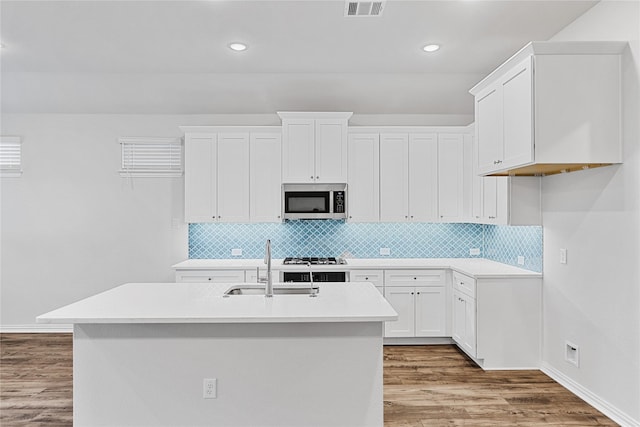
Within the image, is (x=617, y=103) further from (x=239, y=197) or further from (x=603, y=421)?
(x=239, y=197)

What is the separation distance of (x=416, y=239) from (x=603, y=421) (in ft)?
8.79

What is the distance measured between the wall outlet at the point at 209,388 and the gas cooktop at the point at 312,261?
215 centimetres

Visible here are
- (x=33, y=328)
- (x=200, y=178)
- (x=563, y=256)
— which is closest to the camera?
(x=563, y=256)

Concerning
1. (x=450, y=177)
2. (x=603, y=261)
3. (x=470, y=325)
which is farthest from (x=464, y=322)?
(x=450, y=177)

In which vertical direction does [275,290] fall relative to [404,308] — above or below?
above

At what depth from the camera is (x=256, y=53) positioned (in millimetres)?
3969

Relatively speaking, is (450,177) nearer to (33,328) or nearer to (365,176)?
(365,176)

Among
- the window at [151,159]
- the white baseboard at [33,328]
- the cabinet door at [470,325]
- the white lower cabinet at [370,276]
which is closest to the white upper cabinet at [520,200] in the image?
the cabinet door at [470,325]

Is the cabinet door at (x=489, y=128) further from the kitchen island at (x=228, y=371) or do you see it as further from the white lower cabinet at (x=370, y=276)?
the kitchen island at (x=228, y=371)

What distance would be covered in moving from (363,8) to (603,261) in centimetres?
245

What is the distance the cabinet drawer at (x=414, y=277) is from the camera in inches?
183

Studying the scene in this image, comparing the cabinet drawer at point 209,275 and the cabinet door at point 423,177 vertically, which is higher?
the cabinet door at point 423,177

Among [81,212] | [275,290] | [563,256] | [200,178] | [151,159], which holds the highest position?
[151,159]

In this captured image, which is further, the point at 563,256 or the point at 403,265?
the point at 403,265
